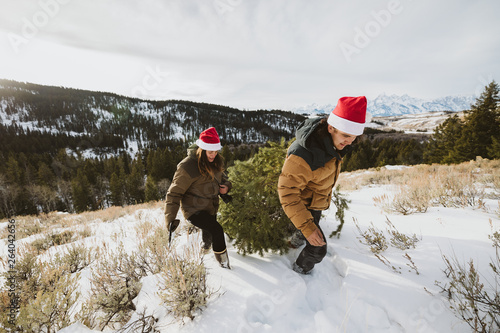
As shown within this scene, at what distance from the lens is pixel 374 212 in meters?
4.37

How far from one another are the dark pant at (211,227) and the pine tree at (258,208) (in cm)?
23

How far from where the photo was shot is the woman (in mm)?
2715

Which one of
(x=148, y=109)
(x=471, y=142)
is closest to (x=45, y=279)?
(x=471, y=142)

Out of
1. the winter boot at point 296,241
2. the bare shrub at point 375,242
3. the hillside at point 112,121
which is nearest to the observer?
the bare shrub at point 375,242

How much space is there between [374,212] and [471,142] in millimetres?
22215

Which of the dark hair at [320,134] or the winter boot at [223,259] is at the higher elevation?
the dark hair at [320,134]

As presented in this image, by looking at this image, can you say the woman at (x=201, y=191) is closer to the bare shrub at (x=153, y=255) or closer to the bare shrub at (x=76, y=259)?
the bare shrub at (x=153, y=255)

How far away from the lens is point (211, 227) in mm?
2768

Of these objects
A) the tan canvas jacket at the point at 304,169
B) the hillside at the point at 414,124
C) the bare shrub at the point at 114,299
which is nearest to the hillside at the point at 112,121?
the hillside at the point at 414,124

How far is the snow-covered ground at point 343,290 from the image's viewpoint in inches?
73.8

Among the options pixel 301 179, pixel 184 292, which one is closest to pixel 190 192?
pixel 184 292

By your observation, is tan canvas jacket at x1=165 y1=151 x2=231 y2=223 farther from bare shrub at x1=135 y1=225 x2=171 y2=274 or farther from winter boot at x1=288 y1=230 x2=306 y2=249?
winter boot at x1=288 y1=230 x2=306 y2=249

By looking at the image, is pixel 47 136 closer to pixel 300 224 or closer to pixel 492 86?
pixel 300 224

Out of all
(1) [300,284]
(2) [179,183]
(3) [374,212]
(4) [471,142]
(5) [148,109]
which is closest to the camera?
(1) [300,284]
